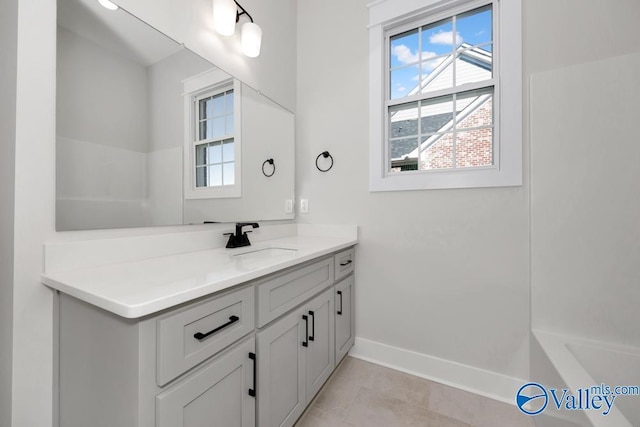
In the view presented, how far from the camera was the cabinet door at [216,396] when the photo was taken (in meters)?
0.70

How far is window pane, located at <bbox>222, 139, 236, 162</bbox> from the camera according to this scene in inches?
60.8

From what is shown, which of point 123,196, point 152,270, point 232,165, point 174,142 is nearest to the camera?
point 152,270

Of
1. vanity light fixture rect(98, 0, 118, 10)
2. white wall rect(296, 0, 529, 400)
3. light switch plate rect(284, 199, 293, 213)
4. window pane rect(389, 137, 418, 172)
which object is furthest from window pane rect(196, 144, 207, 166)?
window pane rect(389, 137, 418, 172)

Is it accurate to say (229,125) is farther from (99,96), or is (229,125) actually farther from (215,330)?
(215,330)

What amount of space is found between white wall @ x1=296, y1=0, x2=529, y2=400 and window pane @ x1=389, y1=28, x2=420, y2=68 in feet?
0.67

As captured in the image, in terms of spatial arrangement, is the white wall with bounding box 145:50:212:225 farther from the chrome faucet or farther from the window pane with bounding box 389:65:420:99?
the window pane with bounding box 389:65:420:99

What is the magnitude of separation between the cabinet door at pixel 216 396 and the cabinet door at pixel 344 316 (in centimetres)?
77

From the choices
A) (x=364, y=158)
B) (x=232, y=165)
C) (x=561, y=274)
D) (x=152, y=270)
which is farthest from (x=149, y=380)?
(x=561, y=274)

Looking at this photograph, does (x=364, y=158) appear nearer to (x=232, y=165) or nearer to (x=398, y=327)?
(x=232, y=165)

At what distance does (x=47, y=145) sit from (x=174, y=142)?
47 cm

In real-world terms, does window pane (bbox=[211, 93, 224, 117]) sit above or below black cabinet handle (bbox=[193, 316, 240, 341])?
above

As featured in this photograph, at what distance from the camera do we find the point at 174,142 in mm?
1291

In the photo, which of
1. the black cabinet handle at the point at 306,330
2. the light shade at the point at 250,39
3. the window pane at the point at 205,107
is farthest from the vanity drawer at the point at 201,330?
the light shade at the point at 250,39

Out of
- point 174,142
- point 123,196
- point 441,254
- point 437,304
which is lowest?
point 437,304
